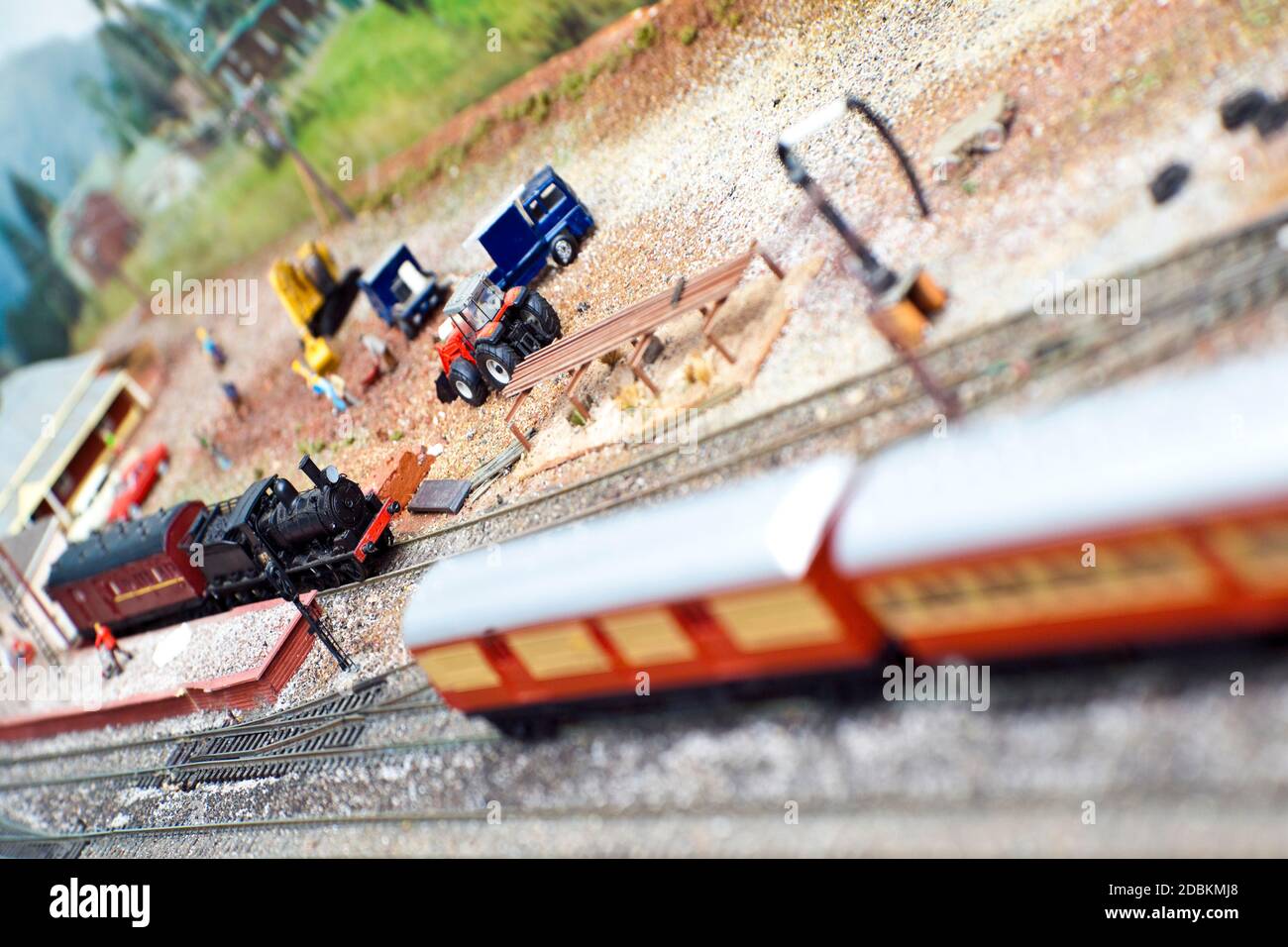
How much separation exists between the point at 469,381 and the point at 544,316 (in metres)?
1.98

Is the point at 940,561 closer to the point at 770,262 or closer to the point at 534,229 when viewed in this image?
the point at 770,262

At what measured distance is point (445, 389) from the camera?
25422 mm

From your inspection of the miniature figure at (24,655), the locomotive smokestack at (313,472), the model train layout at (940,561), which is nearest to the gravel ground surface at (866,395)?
the model train layout at (940,561)

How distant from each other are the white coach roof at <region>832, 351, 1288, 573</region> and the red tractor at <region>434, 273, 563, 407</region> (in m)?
12.2

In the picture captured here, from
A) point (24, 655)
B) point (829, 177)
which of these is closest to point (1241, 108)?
point (829, 177)

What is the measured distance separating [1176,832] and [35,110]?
5373 cm

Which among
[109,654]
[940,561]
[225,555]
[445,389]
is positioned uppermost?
[445,389]

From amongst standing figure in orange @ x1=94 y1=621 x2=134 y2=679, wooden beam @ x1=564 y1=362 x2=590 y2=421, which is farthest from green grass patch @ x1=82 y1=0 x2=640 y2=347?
standing figure in orange @ x1=94 y1=621 x2=134 y2=679

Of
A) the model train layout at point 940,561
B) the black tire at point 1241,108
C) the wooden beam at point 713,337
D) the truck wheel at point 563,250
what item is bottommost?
the model train layout at point 940,561

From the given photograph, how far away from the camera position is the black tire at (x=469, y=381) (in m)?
23.7

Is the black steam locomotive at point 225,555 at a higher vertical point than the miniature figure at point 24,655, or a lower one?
lower

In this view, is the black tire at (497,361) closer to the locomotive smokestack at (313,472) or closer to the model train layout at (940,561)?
the locomotive smokestack at (313,472)

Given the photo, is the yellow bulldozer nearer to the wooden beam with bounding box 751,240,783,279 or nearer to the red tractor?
the red tractor

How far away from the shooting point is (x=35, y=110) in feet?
165
